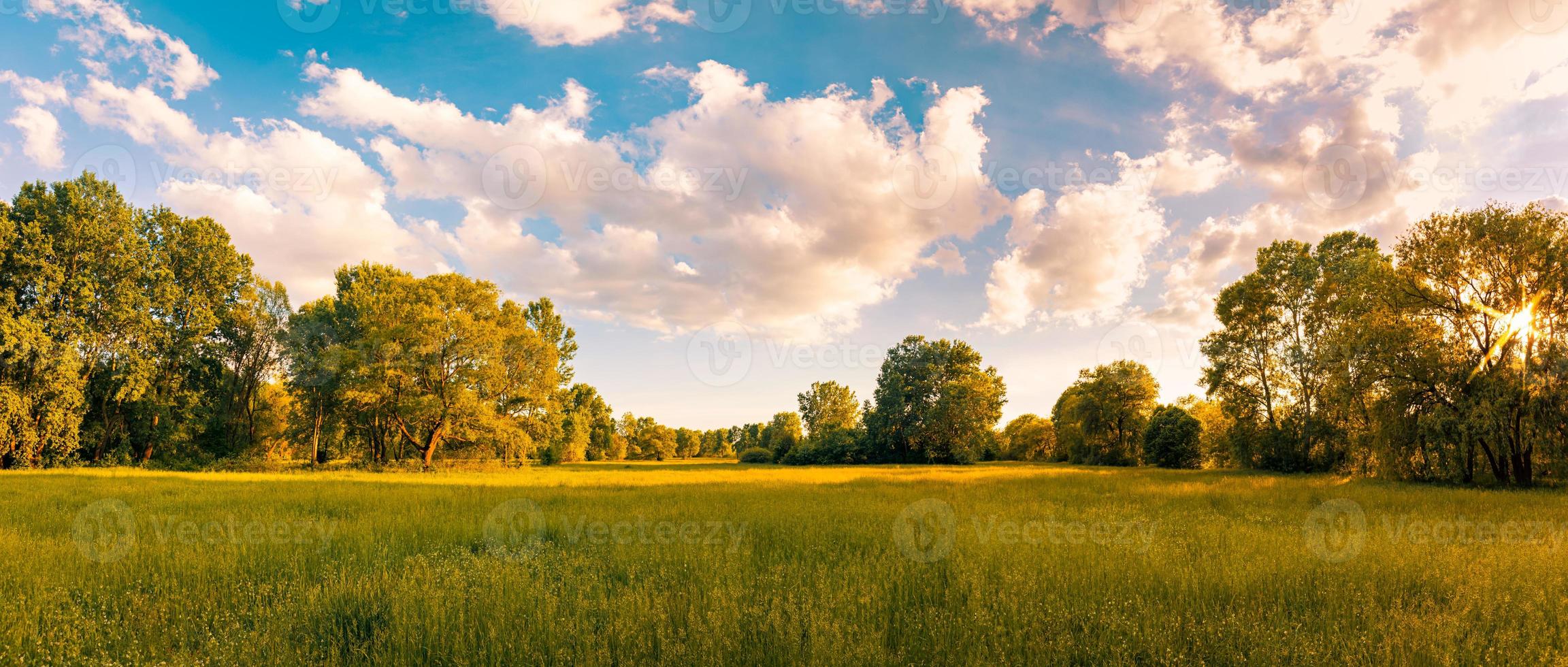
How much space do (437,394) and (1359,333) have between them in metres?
48.3

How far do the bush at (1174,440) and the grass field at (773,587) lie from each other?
37.4 metres

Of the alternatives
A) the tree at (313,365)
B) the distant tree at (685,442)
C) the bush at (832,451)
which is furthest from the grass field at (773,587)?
the distant tree at (685,442)

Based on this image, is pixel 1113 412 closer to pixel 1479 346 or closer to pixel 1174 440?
pixel 1174 440

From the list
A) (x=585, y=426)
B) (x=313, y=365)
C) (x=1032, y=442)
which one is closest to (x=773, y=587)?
(x=313, y=365)

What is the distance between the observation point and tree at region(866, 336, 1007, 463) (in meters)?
54.9

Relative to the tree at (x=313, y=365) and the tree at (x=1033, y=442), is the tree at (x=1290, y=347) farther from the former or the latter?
the tree at (x=313, y=365)

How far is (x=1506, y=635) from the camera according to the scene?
434 centimetres

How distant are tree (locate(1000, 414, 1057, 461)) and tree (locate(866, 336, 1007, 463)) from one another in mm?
15562

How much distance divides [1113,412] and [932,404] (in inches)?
712

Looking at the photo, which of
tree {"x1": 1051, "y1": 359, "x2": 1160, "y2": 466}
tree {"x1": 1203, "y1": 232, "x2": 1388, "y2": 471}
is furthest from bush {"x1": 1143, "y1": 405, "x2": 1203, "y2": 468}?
tree {"x1": 1203, "y1": 232, "x2": 1388, "y2": 471}

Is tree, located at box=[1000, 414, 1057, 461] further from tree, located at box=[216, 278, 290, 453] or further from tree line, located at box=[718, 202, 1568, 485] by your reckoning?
tree, located at box=[216, 278, 290, 453]

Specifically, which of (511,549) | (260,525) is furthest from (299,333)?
(511,549)

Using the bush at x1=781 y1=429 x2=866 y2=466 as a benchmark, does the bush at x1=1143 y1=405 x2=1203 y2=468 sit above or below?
above

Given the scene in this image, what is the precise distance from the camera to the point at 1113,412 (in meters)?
54.7
